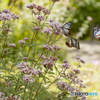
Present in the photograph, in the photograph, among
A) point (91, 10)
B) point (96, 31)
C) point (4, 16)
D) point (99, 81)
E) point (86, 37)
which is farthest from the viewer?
point (86, 37)

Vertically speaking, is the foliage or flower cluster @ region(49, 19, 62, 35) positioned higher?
flower cluster @ region(49, 19, 62, 35)

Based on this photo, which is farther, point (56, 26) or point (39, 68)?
point (39, 68)

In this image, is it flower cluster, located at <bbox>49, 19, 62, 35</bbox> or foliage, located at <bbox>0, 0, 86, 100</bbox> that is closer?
foliage, located at <bbox>0, 0, 86, 100</bbox>

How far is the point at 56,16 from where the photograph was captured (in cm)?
735

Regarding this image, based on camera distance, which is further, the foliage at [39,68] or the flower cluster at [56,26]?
the flower cluster at [56,26]

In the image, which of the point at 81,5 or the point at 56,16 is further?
→ the point at 81,5

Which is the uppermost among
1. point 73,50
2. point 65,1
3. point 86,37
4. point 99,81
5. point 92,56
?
point 86,37

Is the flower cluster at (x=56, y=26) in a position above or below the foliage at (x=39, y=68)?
above

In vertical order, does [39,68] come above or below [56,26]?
below

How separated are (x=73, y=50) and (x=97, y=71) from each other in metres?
3.89

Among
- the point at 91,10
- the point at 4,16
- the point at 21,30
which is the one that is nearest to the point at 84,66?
the point at 21,30

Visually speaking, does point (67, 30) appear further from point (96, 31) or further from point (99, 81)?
point (99, 81)

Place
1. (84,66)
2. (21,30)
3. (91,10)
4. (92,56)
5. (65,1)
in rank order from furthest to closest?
(91,10) < (92,56) < (65,1) < (84,66) < (21,30)

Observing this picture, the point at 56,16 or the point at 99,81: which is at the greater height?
the point at 56,16
